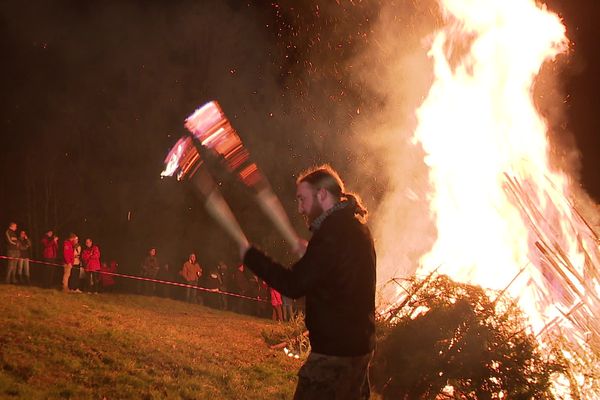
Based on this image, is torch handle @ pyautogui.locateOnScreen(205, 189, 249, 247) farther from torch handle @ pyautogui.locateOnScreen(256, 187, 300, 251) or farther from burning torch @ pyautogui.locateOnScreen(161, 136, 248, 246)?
torch handle @ pyautogui.locateOnScreen(256, 187, 300, 251)

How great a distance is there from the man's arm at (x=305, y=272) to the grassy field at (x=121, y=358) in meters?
3.45

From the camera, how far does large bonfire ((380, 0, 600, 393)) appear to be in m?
7.54

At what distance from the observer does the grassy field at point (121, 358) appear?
5.70 m

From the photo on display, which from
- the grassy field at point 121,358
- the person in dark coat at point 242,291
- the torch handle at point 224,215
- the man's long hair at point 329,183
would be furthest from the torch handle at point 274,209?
the man's long hair at point 329,183

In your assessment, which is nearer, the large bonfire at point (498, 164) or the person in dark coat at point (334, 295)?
the person in dark coat at point (334, 295)

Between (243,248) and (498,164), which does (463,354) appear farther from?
(498,164)

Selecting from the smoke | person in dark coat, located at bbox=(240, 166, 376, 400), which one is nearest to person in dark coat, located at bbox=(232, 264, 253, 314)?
the smoke

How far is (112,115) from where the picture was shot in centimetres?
2489

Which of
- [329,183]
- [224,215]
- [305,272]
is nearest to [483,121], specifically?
[329,183]

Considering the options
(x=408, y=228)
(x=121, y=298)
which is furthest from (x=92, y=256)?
(x=408, y=228)

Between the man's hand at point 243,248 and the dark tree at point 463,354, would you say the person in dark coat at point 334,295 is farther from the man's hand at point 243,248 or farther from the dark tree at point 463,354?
the dark tree at point 463,354

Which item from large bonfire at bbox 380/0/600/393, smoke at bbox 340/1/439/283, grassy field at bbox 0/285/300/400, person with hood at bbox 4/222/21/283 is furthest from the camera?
person with hood at bbox 4/222/21/283

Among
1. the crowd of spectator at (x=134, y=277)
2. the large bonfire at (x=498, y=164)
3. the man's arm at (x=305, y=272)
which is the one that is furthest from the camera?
the crowd of spectator at (x=134, y=277)

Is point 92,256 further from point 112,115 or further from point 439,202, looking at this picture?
point 112,115
